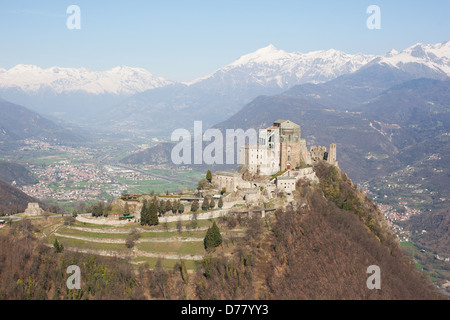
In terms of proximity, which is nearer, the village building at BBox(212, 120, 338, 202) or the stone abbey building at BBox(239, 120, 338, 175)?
the village building at BBox(212, 120, 338, 202)

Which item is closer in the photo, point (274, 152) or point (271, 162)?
point (271, 162)

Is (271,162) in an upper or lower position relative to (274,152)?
lower

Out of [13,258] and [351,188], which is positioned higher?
[351,188]

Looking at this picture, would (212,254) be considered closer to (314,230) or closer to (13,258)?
(314,230)

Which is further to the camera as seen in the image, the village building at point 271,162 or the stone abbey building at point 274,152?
the stone abbey building at point 274,152

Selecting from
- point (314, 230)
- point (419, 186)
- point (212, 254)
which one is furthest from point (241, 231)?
point (419, 186)

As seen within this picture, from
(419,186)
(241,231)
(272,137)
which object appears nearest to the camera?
(241,231)
